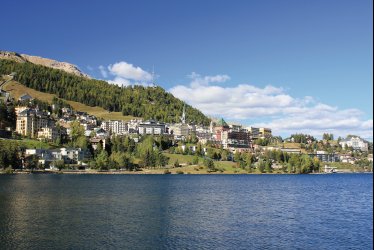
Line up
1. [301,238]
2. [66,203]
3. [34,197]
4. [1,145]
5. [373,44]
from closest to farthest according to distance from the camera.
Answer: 1. [373,44]
2. [301,238]
3. [66,203]
4. [34,197]
5. [1,145]

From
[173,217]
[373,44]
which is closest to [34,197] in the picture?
[173,217]

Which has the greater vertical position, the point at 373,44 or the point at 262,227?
the point at 373,44

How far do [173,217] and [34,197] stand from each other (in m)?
35.0

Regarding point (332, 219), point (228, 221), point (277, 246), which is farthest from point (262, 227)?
point (332, 219)

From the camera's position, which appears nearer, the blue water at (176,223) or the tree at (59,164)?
the blue water at (176,223)

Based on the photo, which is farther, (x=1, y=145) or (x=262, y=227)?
(x=1, y=145)

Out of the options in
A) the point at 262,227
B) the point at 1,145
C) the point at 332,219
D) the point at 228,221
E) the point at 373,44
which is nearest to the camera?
the point at 373,44

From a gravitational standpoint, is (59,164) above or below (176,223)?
above

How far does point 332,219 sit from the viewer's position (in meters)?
64.2

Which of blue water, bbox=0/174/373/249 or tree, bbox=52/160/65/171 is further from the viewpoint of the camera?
tree, bbox=52/160/65/171

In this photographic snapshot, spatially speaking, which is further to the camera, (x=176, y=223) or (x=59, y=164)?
(x=59, y=164)

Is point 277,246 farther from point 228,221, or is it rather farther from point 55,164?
point 55,164

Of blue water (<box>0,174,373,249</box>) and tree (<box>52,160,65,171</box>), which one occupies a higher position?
tree (<box>52,160,65,171</box>)

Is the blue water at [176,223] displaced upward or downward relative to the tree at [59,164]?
downward
